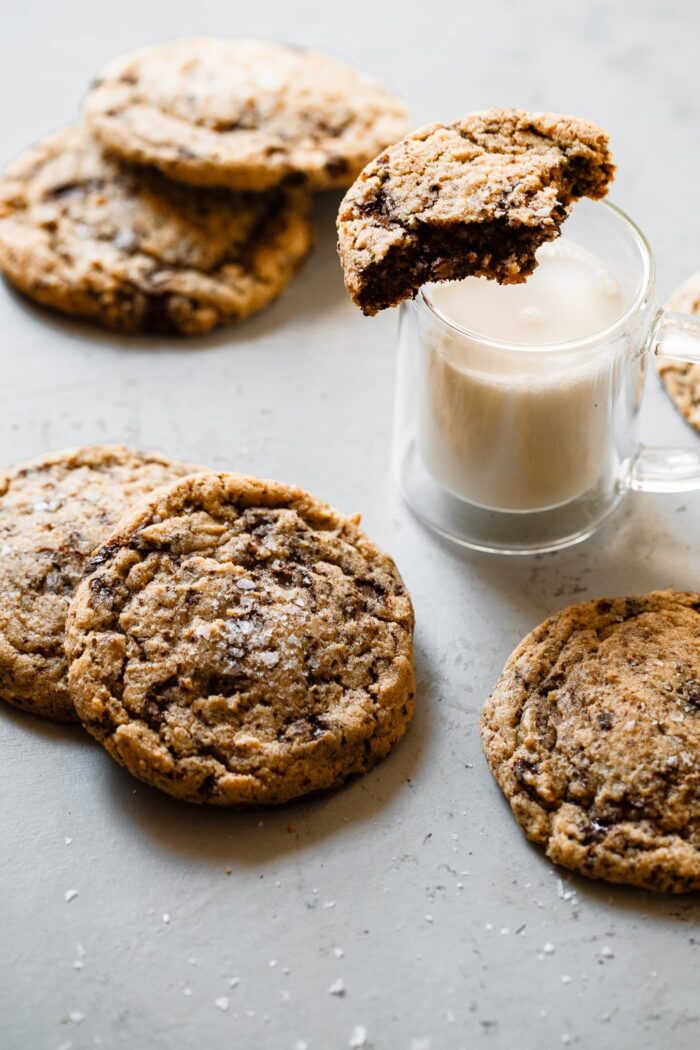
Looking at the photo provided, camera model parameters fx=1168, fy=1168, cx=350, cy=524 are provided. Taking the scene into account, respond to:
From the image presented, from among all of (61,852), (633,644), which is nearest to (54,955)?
(61,852)

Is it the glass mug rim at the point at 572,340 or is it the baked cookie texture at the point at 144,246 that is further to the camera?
the baked cookie texture at the point at 144,246

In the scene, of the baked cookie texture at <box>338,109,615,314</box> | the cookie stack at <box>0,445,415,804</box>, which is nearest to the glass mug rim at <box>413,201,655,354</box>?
the baked cookie texture at <box>338,109,615,314</box>

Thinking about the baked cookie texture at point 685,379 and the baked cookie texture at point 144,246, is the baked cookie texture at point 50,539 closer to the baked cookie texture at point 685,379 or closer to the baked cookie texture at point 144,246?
the baked cookie texture at point 144,246

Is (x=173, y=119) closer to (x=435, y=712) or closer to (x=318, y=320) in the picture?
(x=318, y=320)

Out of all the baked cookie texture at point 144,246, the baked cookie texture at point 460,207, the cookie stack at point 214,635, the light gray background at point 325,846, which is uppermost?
the baked cookie texture at point 460,207

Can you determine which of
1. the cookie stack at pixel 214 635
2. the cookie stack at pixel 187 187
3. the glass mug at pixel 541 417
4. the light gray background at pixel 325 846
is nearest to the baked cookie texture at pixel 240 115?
the cookie stack at pixel 187 187

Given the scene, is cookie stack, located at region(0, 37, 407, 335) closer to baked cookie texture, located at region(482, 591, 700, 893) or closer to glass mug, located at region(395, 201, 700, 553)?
glass mug, located at region(395, 201, 700, 553)
